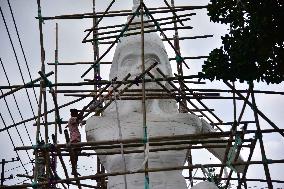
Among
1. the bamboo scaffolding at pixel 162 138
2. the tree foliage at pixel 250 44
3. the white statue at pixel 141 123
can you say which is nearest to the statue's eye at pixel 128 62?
the white statue at pixel 141 123

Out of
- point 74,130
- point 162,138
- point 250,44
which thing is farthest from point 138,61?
point 250,44

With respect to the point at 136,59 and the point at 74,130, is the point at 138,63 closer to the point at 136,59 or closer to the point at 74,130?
the point at 136,59

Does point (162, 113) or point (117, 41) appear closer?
point (162, 113)

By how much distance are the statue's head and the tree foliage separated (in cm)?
314

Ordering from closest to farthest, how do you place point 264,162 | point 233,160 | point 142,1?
point 264,162, point 233,160, point 142,1

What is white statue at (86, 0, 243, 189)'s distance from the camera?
7.95 meters

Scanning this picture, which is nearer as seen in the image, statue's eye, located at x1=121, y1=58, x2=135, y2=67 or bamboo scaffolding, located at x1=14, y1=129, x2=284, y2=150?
bamboo scaffolding, located at x1=14, y1=129, x2=284, y2=150

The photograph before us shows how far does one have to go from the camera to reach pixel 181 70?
11.6 meters

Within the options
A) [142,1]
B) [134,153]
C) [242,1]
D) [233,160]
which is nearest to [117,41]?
[142,1]

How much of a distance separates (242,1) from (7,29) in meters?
4.31

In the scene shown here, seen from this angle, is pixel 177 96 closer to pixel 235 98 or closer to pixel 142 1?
pixel 235 98

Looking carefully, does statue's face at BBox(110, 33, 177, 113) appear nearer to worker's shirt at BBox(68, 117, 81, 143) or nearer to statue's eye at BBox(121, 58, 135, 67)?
statue's eye at BBox(121, 58, 135, 67)

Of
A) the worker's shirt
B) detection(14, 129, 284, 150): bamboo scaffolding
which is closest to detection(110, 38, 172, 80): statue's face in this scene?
the worker's shirt

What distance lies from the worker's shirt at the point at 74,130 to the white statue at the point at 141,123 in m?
0.42
